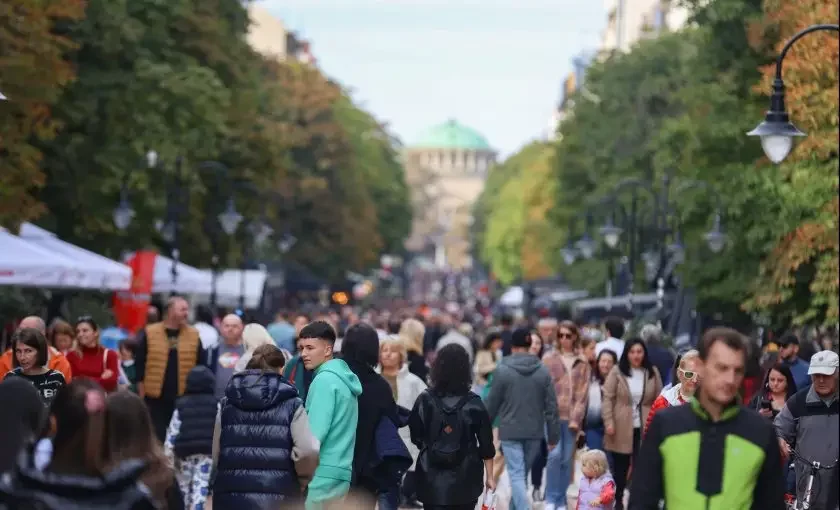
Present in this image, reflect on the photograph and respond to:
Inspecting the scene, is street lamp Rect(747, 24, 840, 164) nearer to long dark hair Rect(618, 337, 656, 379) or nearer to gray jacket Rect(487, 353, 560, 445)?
long dark hair Rect(618, 337, 656, 379)

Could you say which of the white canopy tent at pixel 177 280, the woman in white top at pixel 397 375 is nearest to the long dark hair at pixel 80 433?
the woman in white top at pixel 397 375

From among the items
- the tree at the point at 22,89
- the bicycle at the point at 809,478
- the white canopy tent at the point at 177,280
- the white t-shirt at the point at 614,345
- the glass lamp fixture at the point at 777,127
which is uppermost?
the tree at the point at 22,89

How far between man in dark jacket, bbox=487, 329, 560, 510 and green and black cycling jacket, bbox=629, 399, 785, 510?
8716mm

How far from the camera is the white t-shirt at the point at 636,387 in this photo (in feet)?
56.6

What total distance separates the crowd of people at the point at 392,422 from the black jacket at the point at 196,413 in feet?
0.04

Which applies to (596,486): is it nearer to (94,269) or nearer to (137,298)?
(94,269)

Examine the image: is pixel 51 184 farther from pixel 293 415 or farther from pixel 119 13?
pixel 293 415

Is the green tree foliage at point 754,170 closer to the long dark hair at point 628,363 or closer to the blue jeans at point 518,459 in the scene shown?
the long dark hair at point 628,363

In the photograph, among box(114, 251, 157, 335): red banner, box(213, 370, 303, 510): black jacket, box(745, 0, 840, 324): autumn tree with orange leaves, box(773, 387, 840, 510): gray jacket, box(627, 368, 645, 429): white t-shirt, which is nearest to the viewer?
box(213, 370, 303, 510): black jacket

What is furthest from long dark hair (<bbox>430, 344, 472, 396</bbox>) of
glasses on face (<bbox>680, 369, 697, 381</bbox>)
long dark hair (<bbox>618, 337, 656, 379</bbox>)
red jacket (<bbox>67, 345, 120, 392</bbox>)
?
long dark hair (<bbox>618, 337, 656, 379</bbox>)

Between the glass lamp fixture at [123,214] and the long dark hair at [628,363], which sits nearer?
the long dark hair at [628,363]

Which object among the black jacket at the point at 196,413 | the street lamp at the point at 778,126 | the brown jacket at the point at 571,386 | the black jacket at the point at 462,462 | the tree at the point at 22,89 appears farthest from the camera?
the tree at the point at 22,89

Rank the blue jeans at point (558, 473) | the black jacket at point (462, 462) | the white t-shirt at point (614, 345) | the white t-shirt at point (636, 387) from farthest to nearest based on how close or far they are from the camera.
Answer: the white t-shirt at point (614, 345) < the blue jeans at point (558, 473) < the white t-shirt at point (636, 387) < the black jacket at point (462, 462)

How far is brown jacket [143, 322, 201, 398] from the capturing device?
56.3 feet
